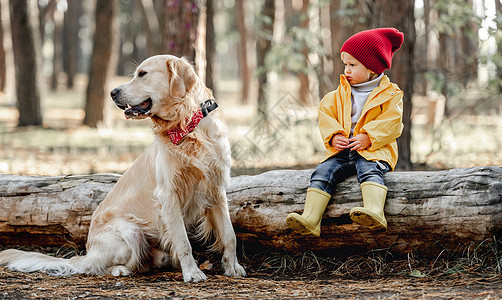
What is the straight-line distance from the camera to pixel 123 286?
151 inches

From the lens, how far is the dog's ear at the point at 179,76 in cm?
391

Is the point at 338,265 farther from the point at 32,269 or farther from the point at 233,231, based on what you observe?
the point at 32,269

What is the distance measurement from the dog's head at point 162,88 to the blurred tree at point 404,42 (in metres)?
3.47

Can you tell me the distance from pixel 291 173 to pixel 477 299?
184cm

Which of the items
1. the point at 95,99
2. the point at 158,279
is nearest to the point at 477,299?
the point at 158,279

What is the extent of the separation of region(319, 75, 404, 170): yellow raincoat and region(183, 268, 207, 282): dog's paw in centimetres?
136

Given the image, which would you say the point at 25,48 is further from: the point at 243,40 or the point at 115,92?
the point at 243,40

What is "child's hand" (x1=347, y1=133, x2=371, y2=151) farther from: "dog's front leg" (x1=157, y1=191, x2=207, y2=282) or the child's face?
"dog's front leg" (x1=157, y1=191, x2=207, y2=282)

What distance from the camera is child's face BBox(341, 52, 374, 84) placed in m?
4.05

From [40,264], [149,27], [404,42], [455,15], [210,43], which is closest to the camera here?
[40,264]

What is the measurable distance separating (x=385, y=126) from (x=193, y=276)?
1856 millimetres

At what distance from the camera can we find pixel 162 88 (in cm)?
392

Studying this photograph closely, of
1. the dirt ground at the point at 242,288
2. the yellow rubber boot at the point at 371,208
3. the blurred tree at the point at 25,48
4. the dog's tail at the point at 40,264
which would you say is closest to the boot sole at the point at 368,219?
the yellow rubber boot at the point at 371,208

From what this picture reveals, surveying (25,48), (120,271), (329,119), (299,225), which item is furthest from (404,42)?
(25,48)
